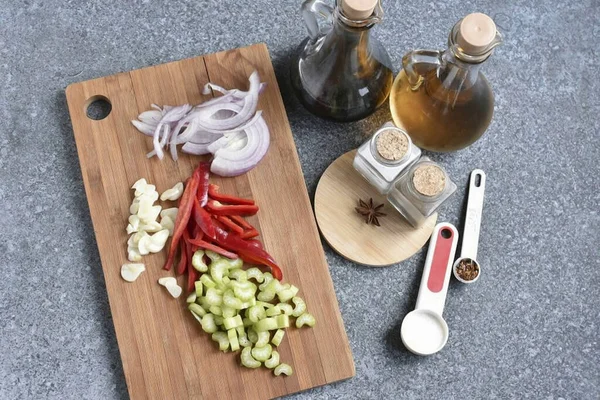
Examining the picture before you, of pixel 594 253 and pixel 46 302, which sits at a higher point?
pixel 594 253

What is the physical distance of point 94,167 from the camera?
2029mm

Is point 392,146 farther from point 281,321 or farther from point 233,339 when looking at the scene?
point 233,339

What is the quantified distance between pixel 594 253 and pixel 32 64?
1.74 meters

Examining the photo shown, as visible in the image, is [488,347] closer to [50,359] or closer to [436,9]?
[436,9]

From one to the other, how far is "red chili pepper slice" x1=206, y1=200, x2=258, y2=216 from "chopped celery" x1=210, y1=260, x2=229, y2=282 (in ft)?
0.45

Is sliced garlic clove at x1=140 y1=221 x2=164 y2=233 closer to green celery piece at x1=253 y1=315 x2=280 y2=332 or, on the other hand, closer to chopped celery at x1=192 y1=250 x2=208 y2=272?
chopped celery at x1=192 y1=250 x2=208 y2=272

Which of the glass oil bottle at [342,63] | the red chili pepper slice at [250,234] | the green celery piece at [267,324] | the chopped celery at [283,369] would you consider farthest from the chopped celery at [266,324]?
the glass oil bottle at [342,63]

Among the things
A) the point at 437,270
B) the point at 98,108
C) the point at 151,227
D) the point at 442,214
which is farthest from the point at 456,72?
the point at 98,108

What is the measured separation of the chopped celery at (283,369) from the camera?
6.35 feet

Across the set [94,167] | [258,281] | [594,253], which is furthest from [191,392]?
[594,253]

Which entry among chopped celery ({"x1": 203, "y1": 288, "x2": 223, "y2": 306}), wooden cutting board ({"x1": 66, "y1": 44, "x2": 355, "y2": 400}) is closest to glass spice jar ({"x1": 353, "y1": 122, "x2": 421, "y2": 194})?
wooden cutting board ({"x1": 66, "y1": 44, "x2": 355, "y2": 400})

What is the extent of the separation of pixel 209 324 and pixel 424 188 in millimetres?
661

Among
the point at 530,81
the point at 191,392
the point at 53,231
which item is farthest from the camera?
the point at 530,81

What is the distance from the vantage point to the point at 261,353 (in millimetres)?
1914
